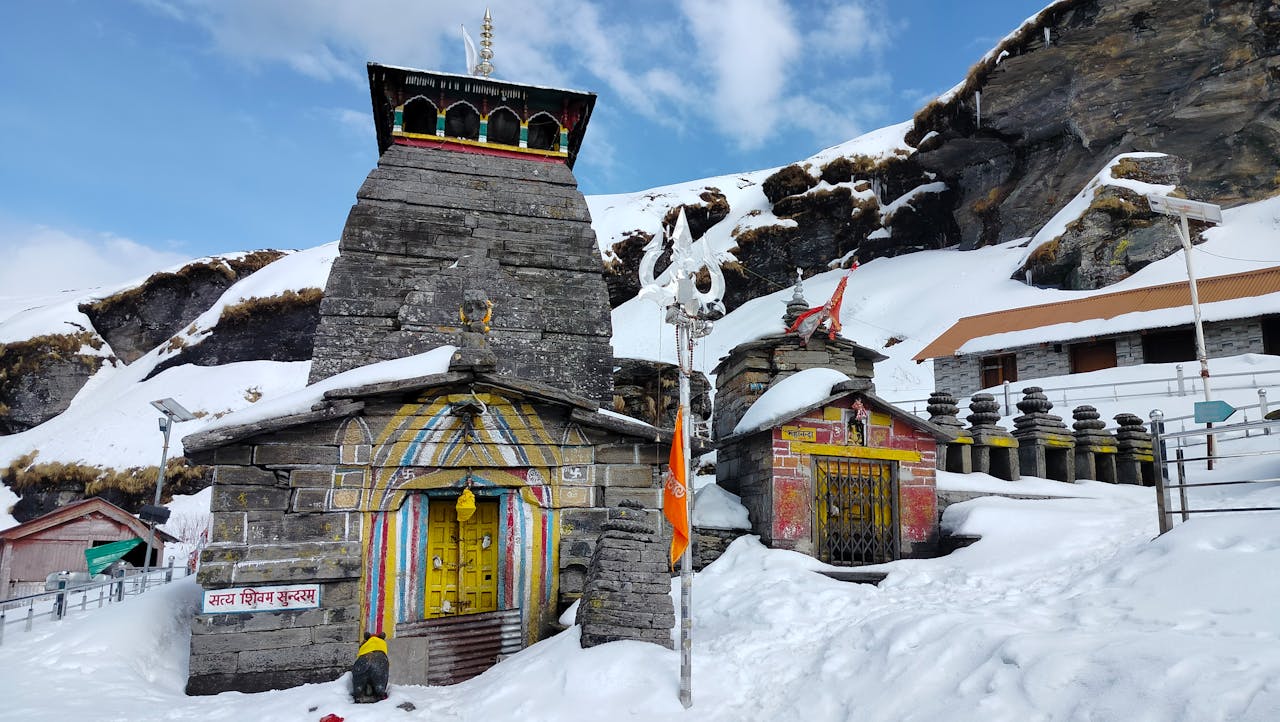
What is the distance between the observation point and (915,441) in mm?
12758

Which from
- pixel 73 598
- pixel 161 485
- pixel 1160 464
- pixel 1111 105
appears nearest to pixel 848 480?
pixel 1160 464

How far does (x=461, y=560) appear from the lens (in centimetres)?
989

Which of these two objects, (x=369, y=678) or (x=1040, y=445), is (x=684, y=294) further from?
(x=1040, y=445)

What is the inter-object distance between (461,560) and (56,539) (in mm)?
15244

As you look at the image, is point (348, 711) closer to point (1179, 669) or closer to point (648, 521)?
point (648, 521)

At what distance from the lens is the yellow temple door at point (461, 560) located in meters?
9.76

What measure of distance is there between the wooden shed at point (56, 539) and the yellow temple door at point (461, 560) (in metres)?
13.5

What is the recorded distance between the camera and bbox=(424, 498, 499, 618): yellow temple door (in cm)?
976

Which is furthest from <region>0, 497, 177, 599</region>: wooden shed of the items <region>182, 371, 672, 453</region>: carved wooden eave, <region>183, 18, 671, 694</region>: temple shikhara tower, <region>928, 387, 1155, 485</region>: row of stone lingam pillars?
<region>928, 387, 1155, 485</region>: row of stone lingam pillars

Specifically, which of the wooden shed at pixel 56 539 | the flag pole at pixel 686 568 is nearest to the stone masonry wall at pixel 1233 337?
the flag pole at pixel 686 568

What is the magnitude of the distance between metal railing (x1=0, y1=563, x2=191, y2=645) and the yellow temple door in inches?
232

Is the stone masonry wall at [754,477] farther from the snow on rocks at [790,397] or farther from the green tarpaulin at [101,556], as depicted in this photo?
the green tarpaulin at [101,556]

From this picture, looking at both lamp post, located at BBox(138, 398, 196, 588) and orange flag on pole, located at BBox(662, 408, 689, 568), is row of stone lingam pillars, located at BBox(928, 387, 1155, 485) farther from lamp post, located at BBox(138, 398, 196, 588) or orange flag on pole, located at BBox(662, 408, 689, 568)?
lamp post, located at BBox(138, 398, 196, 588)

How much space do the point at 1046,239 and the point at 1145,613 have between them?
36.4 meters
